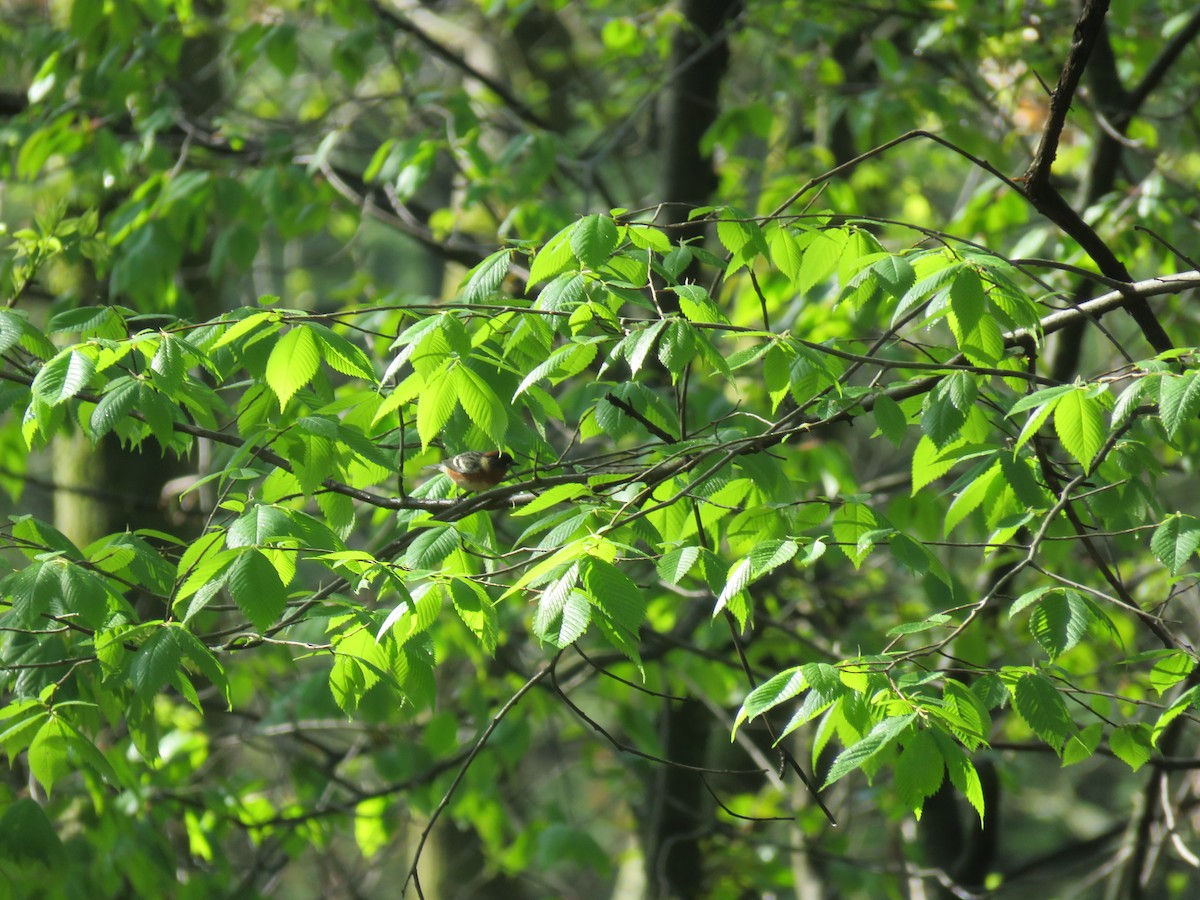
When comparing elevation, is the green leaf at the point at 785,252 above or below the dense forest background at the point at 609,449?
above

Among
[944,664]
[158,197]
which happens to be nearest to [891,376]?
[944,664]

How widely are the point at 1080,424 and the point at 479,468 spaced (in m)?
0.98

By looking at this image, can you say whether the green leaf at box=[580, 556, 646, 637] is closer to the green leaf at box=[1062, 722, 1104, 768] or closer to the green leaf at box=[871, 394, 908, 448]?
the green leaf at box=[871, 394, 908, 448]

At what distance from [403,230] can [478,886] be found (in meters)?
3.09

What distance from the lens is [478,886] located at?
5.11 meters

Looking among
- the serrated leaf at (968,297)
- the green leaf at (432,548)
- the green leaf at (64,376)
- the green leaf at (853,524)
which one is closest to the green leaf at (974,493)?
the green leaf at (853,524)

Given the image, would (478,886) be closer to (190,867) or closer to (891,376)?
(190,867)

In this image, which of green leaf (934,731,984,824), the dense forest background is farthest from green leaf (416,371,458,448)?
green leaf (934,731,984,824)

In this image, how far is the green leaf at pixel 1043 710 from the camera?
1.44 m

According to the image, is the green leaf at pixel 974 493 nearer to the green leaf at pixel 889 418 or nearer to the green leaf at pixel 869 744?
the green leaf at pixel 889 418

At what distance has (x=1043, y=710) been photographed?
4.74 ft

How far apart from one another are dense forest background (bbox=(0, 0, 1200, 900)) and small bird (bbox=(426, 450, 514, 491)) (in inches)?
1.6

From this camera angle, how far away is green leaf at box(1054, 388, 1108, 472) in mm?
1435

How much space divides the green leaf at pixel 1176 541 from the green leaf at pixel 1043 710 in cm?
25
